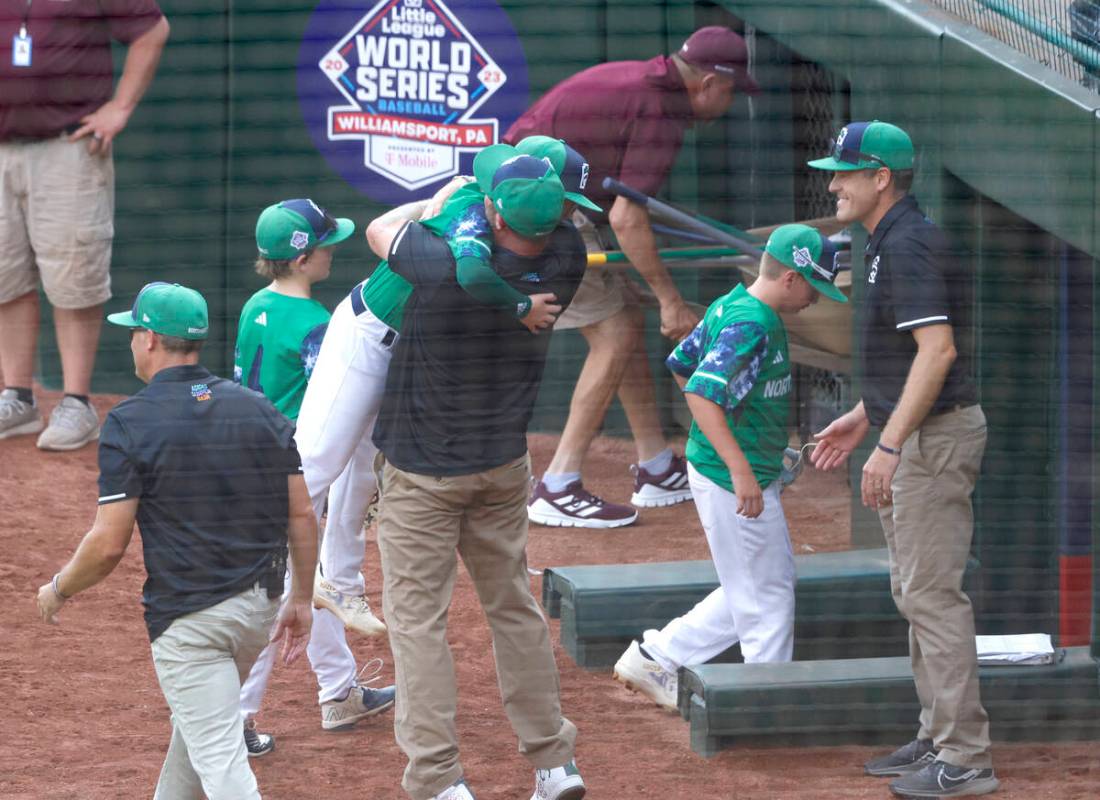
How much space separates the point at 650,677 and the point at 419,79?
3.59m

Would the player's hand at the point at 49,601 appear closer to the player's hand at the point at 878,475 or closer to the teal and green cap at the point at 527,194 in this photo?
the teal and green cap at the point at 527,194

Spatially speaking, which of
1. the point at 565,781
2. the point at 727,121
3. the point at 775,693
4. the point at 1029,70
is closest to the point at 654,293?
the point at 727,121

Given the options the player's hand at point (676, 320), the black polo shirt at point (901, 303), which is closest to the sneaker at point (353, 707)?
the black polo shirt at point (901, 303)

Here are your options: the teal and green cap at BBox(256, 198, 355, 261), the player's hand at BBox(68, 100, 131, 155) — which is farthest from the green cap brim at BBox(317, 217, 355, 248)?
the player's hand at BBox(68, 100, 131, 155)

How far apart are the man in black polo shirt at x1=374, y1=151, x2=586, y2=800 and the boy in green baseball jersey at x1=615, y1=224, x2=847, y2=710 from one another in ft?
1.67

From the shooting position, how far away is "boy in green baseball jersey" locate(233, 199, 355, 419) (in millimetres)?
4168

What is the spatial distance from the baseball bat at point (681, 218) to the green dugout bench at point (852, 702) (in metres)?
1.75

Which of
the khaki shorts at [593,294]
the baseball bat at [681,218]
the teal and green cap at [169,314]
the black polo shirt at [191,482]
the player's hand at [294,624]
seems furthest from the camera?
the khaki shorts at [593,294]

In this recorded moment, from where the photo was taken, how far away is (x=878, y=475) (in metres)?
3.71

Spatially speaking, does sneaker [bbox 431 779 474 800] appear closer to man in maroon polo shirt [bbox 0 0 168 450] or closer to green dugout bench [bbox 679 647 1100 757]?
green dugout bench [bbox 679 647 1100 757]

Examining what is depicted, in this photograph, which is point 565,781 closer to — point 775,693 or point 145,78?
point 775,693

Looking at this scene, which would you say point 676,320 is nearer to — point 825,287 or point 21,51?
point 825,287

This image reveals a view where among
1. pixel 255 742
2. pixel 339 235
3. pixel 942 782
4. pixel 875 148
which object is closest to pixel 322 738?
pixel 255 742

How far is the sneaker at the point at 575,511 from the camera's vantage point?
6090mm
